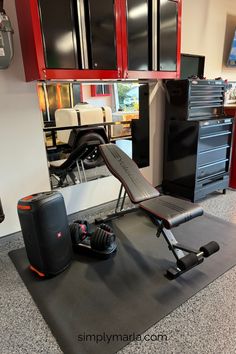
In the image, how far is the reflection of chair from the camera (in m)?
2.46

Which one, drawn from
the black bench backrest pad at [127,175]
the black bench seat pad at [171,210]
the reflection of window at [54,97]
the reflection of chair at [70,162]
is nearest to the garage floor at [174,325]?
the black bench seat pad at [171,210]

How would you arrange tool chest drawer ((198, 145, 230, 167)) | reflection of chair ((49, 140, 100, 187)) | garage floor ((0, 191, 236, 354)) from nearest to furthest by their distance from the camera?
garage floor ((0, 191, 236, 354)) < reflection of chair ((49, 140, 100, 187)) < tool chest drawer ((198, 145, 230, 167))

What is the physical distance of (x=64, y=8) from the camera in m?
1.81

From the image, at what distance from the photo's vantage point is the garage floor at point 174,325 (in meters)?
1.30

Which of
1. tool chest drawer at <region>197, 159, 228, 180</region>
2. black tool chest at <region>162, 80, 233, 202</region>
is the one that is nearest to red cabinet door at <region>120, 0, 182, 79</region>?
black tool chest at <region>162, 80, 233, 202</region>

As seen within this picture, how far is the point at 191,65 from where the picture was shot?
3281 millimetres

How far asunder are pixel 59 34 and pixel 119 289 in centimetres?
194

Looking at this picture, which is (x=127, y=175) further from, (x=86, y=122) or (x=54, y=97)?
(x=54, y=97)

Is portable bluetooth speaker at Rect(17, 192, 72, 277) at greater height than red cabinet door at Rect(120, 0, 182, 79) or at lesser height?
lesser

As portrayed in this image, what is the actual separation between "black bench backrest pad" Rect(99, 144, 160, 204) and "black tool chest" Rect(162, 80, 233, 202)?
812mm

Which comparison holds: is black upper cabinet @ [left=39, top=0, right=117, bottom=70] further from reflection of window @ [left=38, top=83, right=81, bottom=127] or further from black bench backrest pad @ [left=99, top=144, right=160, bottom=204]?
black bench backrest pad @ [left=99, top=144, right=160, bottom=204]

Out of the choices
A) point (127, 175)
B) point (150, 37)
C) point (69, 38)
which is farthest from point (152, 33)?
point (127, 175)

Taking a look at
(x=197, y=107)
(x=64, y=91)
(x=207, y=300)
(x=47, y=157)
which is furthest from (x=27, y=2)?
(x=207, y=300)

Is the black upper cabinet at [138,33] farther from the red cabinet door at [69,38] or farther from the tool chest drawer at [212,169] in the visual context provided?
the tool chest drawer at [212,169]
